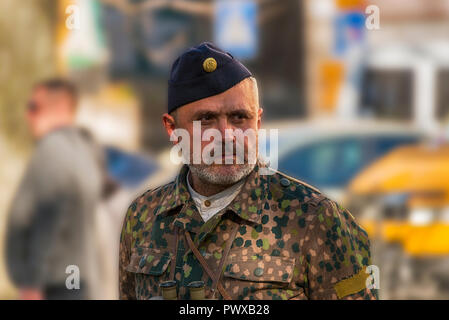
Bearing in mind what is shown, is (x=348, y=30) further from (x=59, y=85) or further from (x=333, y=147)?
(x=59, y=85)

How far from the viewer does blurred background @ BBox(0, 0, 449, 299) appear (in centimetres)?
705

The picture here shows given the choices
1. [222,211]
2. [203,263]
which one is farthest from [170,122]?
[203,263]

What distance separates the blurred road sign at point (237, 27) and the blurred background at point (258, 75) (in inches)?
0.4

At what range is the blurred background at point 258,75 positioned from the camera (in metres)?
7.05

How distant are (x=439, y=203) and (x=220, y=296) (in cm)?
469


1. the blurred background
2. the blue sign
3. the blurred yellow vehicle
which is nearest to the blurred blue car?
the blurred background

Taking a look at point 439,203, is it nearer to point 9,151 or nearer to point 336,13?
point 336,13

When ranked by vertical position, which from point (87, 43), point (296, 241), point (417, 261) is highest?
point (87, 43)

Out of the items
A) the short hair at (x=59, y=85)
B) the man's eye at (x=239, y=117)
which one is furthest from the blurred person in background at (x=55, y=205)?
the man's eye at (x=239, y=117)

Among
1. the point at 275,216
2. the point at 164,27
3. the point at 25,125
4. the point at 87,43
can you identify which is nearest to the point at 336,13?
the point at 164,27

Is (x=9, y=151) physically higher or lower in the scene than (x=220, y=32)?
lower

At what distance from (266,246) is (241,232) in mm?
91

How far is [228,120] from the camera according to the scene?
229 centimetres

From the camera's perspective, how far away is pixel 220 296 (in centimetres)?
226
